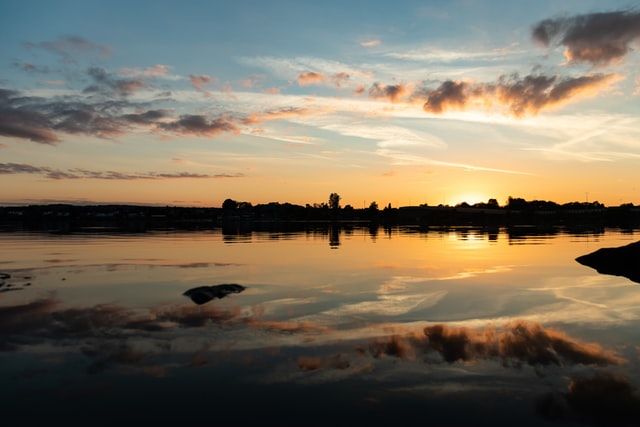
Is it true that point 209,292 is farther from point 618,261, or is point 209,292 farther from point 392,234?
point 392,234

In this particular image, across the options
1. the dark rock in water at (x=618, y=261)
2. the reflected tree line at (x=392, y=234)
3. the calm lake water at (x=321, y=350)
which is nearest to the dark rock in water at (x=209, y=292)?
the calm lake water at (x=321, y=350)

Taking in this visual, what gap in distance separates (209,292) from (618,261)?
36486mm

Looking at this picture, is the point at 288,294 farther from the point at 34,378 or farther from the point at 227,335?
the point at 34,378

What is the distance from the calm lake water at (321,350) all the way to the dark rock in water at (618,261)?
8.31m

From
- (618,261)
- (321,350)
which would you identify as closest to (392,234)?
(618,261)

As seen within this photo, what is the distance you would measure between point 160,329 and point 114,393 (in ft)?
22.7

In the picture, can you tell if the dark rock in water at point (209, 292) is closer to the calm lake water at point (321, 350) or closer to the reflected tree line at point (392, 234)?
the calm lake water at point (321, 350)

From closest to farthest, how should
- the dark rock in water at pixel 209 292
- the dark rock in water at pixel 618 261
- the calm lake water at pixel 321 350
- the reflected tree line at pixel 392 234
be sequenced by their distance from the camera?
the calm lake water at pixel 321 350 < the dark rock in water at pixel 209 292 < the dark rock in water at pixel 618 261 < the reflected tree line at pixel 392 234

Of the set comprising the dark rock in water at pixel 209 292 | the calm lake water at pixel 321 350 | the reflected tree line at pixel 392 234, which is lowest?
the calm lake water at pixel 321 350

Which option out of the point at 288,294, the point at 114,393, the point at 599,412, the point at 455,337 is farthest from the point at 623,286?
the point at 114,393

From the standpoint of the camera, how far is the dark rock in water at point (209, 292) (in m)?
26.9

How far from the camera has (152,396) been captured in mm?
13398

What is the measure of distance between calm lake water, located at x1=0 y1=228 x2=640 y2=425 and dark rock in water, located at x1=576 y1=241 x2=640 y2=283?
831 cm

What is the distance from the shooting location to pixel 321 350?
17.6 m
